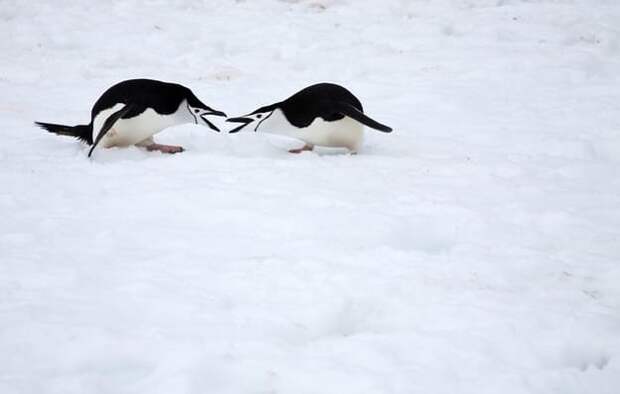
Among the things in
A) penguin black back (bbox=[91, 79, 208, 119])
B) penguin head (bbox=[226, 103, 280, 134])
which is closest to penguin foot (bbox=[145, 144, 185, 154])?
penguin black back (bbox=[91, 79, 208, 119])

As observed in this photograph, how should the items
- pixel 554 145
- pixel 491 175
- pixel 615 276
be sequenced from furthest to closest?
1. pixel 554 145
2. pixel 491 175
3. pixel 615 276

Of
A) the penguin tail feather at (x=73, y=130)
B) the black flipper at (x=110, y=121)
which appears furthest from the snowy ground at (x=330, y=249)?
the black flipper at (x=110, y=121)

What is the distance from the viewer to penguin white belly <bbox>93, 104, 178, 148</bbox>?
424 centimetres

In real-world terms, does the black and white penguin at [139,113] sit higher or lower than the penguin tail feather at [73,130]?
higher

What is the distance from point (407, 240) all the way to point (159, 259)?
42.8 inches

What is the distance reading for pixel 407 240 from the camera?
3092mm

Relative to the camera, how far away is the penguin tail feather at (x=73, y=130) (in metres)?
4.43

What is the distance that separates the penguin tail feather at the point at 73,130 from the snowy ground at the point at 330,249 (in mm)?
90

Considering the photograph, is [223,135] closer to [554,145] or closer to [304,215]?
[304,215]

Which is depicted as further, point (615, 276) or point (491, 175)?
point (491, 175)

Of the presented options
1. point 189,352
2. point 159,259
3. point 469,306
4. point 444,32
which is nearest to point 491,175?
point 469,306

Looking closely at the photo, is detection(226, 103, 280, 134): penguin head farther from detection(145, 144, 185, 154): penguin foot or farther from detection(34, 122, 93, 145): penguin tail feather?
detection(34, 122, 93, 145): penguin tail feather

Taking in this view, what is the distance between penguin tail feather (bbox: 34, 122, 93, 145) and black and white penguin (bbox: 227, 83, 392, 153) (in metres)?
0.90

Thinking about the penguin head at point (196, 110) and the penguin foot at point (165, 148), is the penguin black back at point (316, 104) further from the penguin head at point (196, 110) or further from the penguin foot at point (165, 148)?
the penguin foot at point (165, 148)
